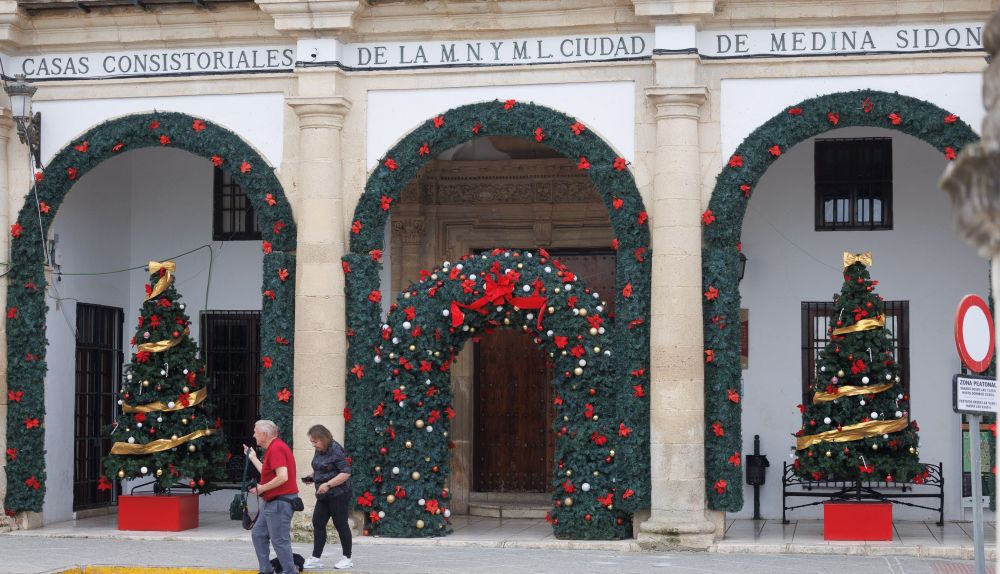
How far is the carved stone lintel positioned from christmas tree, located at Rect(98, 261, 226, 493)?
9.94 ft

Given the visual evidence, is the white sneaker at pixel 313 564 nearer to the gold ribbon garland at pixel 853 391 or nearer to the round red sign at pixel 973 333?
the gold ribbon garland at pixel 853 391

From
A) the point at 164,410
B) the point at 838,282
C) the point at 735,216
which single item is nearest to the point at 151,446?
the point at 164,410

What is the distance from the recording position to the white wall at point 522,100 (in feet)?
49.9

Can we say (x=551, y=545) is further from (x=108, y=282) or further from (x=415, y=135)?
(x=108, y=282)

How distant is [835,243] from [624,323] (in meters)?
3.67

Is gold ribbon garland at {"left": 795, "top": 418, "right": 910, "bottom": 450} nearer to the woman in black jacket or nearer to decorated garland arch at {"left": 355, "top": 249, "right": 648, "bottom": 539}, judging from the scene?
decorated garland arch at {"left": 355, "top": 249, "right": 648, "bottom": 539}

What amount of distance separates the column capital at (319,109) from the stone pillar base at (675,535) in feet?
17.7

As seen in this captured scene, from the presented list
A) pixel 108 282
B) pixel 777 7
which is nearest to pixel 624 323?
pixel 777 7

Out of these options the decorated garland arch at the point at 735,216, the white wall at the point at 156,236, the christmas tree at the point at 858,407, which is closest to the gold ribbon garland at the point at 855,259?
the christmas tree at the point at 858,407

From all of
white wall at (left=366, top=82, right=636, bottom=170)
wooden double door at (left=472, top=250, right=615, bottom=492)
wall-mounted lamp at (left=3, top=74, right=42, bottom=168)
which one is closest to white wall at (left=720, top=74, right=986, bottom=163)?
Result: white wall at (left=366, top=82, right=636, bottom=170)

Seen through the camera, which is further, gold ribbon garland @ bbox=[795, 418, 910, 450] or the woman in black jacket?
gold ribbon garland @ bbox=[795, 418, 910, 450]

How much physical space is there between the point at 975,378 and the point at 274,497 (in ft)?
18.3

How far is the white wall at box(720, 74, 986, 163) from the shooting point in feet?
48.0

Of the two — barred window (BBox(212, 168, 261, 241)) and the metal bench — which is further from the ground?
barred window (BBox(212, 168, 261, 241))
